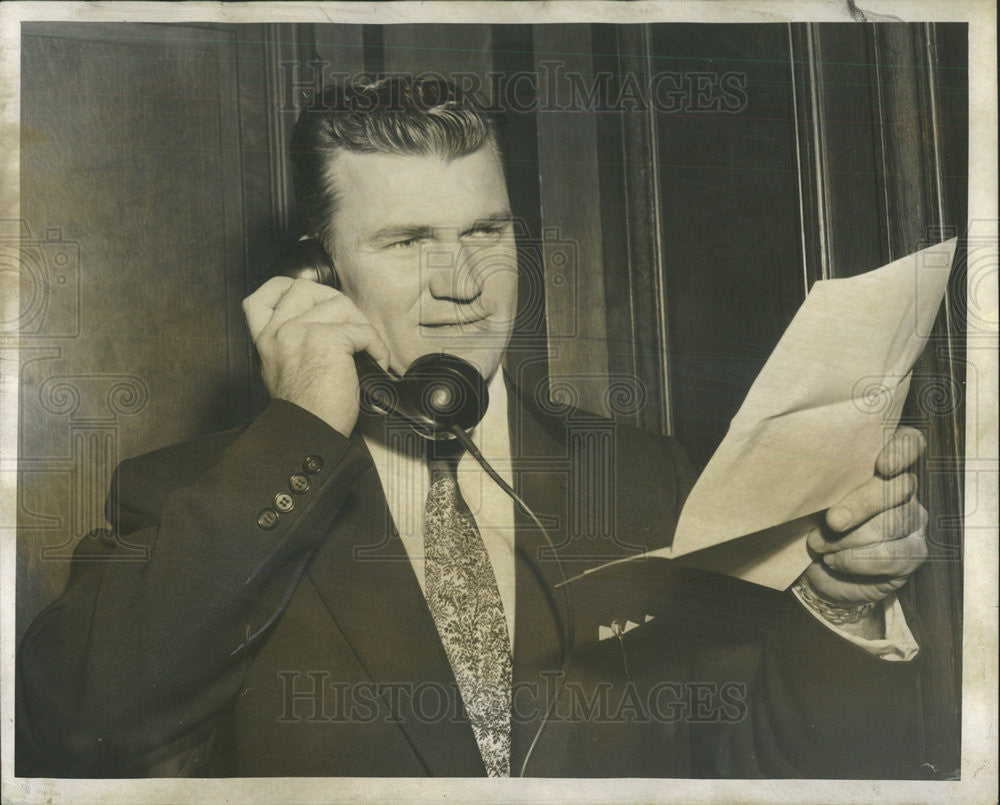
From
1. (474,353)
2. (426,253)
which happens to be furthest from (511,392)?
(426,253)

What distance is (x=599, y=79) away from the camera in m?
2.38

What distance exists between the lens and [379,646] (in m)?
2.23

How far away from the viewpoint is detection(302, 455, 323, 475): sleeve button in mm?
2182

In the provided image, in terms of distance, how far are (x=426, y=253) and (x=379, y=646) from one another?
0.91 m

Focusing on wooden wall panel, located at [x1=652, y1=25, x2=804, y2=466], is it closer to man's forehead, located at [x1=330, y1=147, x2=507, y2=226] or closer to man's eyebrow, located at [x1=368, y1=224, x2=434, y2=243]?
man's forehead, located at [x1=330, y1=147, x2=507, y2=226]

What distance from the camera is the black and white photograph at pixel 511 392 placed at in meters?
2.25

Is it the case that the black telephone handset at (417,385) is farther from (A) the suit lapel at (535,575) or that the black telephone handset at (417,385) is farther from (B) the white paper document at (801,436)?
(B) the white paper document at (801,436)

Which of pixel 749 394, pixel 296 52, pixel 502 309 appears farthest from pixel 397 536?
pixel 296 52

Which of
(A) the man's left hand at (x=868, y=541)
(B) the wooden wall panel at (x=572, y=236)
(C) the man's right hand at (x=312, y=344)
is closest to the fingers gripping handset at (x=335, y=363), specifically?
(C) the man's right hand at (x=312, y=344)

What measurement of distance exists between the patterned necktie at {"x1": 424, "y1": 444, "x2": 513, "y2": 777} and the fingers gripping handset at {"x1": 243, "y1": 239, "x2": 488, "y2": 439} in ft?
0.86

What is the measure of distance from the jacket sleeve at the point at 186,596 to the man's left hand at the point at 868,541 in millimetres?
1106

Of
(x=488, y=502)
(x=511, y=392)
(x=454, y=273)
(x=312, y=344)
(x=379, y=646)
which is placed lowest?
(x=379, y=646)

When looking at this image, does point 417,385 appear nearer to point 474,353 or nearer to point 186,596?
point 474,353

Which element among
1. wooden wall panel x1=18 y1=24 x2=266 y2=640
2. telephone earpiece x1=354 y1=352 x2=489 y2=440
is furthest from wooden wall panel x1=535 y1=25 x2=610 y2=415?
wooden wall panel x1=18 y1=24 x2=266 y2=640
